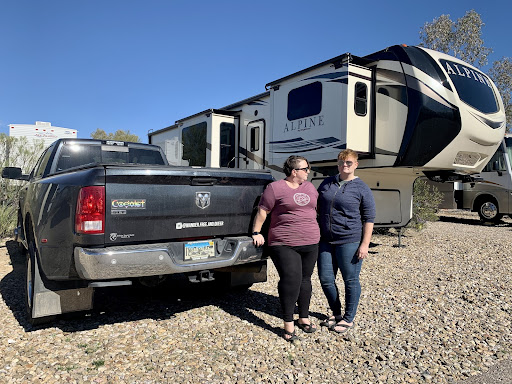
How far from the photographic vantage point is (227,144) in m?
9.35

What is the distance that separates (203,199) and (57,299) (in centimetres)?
141

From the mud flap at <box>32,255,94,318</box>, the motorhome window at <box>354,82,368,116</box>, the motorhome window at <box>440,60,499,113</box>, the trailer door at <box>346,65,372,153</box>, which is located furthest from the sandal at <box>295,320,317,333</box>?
the motorhome window at <box>440,60,499,113</box>

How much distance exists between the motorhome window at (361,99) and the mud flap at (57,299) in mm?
4791

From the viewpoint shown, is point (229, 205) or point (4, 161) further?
point (4, 161)

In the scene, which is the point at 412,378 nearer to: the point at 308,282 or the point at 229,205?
the point at 308,282

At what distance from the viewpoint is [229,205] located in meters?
3.54

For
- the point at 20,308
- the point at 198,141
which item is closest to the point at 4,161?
the point at 198,141

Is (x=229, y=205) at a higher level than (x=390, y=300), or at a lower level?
higher

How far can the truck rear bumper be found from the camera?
2.82 meters

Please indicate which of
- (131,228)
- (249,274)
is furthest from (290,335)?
(131,228)

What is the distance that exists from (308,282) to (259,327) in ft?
2.01

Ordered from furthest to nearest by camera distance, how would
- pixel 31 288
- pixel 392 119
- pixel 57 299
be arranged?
pixel 392 119 → pixel 31 288 → pixel 57 299

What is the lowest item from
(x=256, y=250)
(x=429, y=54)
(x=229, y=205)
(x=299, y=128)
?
(x=256, y=250)

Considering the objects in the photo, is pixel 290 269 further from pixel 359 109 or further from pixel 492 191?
pixel 492 191
